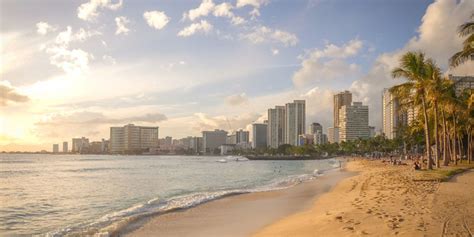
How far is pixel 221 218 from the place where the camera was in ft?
49.4

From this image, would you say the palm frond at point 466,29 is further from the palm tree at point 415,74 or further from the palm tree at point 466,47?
the palm tree at point 415,74

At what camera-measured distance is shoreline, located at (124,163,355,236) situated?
12525mm

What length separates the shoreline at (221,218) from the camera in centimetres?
1252

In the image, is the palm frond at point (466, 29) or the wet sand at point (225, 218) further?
the palm frond at point (466, 29)

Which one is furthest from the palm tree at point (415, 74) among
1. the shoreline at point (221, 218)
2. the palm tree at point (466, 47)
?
the shoreline at point (221, 218)

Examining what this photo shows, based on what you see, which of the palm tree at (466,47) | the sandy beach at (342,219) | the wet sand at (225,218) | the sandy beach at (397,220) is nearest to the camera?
the sandy beach at (397,220)

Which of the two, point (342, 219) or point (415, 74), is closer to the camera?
point (342, 219)

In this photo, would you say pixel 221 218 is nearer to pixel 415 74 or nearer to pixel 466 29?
pixel 466 29

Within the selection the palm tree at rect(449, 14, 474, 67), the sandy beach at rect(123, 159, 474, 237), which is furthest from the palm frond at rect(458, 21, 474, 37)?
the sandy beach at rect(123, 159, 474, 237)

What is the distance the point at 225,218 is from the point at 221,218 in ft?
0.49

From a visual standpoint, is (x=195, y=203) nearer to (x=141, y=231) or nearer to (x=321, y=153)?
(x=141, y=231)

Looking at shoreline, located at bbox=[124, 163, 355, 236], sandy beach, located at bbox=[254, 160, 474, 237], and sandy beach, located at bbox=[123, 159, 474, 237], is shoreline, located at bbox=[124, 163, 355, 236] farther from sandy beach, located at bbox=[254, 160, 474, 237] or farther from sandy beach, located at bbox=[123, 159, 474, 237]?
sandy beach, located at bbox=[254, 160, 474, 237]

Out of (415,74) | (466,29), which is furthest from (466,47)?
(415,74)

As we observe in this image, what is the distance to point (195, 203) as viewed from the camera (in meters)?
19.9
